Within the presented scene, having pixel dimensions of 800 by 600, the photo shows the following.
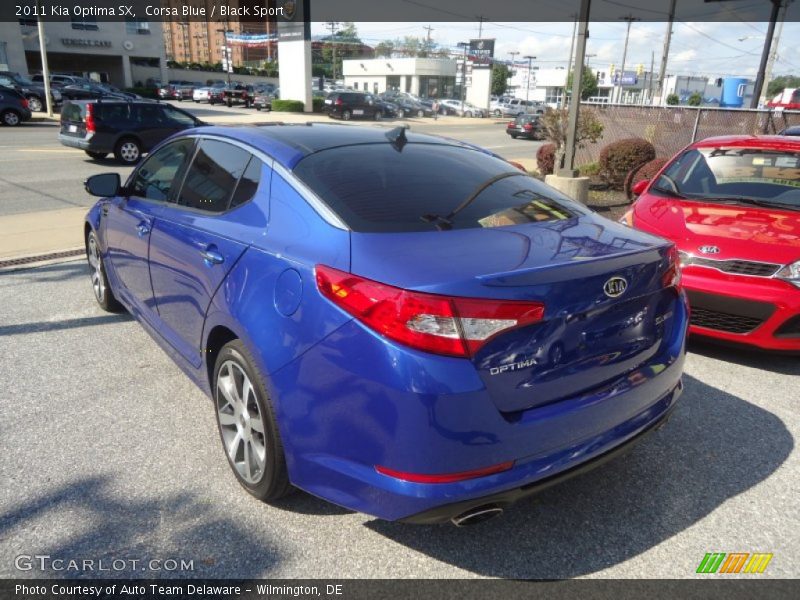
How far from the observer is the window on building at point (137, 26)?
55719 mm

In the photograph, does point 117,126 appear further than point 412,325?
Yes

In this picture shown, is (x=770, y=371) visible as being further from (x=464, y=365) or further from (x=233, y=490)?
(x=233, y=490)

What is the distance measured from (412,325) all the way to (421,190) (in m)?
1.00

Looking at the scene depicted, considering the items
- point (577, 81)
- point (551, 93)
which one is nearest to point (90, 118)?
point (577, 81)

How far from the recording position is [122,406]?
3551 millimetres

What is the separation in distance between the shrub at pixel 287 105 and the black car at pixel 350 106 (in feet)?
7.29

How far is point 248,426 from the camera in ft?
8.69

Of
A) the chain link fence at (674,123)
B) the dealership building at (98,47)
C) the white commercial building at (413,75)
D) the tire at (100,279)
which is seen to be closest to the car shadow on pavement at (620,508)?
the tire at (100,279)

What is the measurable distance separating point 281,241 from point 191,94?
5368 cm

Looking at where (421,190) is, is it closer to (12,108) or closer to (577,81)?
(577,81)

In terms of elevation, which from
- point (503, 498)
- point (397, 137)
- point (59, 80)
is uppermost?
point (59, 80)

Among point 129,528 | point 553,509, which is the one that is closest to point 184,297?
point 129,528

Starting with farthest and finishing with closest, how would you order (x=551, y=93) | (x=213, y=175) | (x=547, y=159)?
(x=551, y=93), (x=547, y=159), (x=213, y=175)

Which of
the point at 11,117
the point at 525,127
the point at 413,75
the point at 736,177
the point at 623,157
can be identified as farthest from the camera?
the point at 413,75
